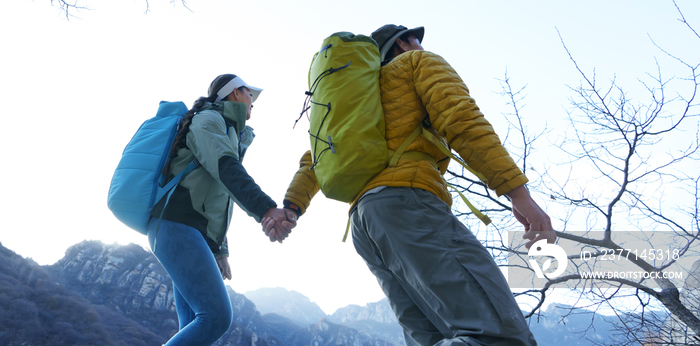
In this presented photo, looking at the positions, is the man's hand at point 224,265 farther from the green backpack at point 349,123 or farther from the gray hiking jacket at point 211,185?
the green backpack at point 349,123

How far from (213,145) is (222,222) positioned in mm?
462

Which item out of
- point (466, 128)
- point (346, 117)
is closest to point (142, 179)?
point (346, 117)

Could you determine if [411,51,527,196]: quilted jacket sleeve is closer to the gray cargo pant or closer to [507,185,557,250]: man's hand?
[507,185,557,250]: man's hand

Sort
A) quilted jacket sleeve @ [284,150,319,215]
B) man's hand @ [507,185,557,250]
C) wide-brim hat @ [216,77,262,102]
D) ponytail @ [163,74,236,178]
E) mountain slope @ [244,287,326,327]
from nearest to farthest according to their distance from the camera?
man's hand @ [507,185,557,250]
quilted jacket sleeve @ [284,150,319,215]
ponytail @ [163,74,236,178]
wide-brim hat @ [216,77,262,102]
mountain slope @ [244,287,326,327]

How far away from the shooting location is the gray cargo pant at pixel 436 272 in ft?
3.00

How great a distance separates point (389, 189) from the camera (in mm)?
1175

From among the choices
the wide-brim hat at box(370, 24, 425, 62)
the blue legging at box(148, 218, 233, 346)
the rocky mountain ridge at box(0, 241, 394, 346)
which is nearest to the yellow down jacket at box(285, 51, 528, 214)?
the wide-brim hat at box(370, 24, 425, 62)

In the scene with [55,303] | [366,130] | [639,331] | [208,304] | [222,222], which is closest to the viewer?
[366,130]

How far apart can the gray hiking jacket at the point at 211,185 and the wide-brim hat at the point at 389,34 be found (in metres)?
0.95

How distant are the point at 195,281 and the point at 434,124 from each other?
132 centimetres

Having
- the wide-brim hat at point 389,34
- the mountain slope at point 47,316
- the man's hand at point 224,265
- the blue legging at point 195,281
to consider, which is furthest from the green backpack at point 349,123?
the mountain slope at point 47,316

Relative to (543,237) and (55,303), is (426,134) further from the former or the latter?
(55,303)

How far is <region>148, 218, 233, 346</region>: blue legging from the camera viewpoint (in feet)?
5.29

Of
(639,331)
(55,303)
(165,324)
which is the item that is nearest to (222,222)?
(639,331)
